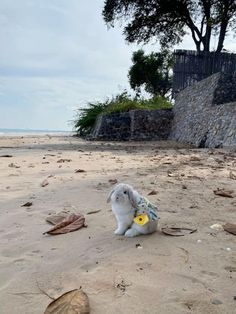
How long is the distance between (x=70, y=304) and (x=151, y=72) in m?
25.9

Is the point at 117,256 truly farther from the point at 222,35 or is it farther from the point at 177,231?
the point at 222,35

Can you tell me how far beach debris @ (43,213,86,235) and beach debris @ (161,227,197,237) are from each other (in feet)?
1.86

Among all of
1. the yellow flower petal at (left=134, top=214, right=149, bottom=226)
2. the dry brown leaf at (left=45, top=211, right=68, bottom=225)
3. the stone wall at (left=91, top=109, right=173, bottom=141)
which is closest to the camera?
the yellow flower petal at (left=134, top=214, right=149, bottom=226)

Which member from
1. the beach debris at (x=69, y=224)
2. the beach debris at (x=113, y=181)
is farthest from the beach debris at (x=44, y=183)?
the beach debris at (x=69, y=224)

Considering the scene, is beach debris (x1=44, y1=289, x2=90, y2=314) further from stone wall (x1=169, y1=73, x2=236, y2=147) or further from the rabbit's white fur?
stone wall (x1=169, y1=73, x2=236, y2=147)

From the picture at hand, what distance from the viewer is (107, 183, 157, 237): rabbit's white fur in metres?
2.20

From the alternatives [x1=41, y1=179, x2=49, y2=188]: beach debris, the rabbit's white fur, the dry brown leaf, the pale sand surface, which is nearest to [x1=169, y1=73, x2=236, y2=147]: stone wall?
[x1=41, y1=179, x2=49, y2=188]: beach debris

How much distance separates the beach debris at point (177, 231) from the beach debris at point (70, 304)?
84cm

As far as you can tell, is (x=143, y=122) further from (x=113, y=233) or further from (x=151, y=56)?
(x=151, y=56)

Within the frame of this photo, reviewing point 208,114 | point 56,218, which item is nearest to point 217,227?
point 56,218

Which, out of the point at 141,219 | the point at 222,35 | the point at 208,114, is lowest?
the point at 141,219

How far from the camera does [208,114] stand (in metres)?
9.91

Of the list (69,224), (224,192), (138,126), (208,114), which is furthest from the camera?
(138,126)

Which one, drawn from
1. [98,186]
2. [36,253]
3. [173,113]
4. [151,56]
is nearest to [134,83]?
[151,56]
